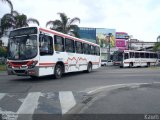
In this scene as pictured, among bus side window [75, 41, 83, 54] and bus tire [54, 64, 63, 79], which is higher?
bus side window [75, 41, 83, 54]

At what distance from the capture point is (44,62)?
15.5 m

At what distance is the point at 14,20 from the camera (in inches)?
1658

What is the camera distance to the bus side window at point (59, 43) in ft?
55.5

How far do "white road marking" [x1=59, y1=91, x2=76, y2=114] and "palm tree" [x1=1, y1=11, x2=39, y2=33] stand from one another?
32581mm

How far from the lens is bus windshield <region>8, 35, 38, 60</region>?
1509cm

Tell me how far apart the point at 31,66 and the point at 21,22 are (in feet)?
95.0

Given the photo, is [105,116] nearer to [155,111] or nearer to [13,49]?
[155,111]

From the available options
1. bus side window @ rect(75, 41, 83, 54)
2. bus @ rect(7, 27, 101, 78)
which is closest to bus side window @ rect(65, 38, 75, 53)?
bus @ rect(7, 27, 101, 78)

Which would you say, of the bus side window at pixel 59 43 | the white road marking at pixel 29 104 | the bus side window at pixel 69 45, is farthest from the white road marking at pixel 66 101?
the bus side window at pixel 69 45

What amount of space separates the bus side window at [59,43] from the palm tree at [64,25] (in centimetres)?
2908

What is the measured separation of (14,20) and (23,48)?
28299 mm

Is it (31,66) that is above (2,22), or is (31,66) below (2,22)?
below

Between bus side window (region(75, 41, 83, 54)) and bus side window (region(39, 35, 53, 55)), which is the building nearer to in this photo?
bus side window (region(75, 41, 83, 54))

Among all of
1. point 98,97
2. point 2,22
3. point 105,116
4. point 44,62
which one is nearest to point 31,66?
point 44,62
